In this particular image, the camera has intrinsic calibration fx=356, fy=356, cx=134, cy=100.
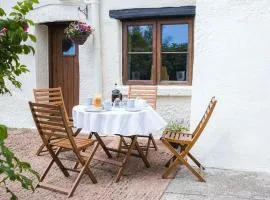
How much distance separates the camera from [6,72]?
1.77 m

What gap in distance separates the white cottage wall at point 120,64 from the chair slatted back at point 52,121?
2.97 meters

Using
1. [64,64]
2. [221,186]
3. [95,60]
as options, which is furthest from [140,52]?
[221,186]

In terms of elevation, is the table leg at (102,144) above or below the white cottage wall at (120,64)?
below

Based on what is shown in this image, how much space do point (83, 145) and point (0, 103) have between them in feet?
14.8

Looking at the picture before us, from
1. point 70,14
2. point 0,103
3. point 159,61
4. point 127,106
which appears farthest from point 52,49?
point 127,106

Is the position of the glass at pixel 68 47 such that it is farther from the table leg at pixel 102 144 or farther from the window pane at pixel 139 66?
the table leg at pixel 102 144

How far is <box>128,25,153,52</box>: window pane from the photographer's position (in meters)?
7.07

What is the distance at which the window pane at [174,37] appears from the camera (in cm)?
684

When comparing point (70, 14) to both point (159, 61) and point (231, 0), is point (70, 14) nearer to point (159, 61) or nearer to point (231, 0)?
point (159, 61)

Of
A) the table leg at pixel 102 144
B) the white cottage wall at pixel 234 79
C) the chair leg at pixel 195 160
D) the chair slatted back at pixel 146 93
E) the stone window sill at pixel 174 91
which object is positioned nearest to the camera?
the table leg at pixel 102 144

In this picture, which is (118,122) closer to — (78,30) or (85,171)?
(85,171)

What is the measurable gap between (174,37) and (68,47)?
2.45 m

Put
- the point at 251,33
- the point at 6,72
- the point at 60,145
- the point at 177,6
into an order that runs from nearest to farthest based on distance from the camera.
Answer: the point at 6,72 < the point at 60,145 < the point at 251,33 < the point at 177,6

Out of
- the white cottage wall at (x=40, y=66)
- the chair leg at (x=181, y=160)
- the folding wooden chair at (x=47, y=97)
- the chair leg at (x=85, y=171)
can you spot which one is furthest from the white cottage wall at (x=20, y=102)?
the chair leg at (x=181, y=160)
